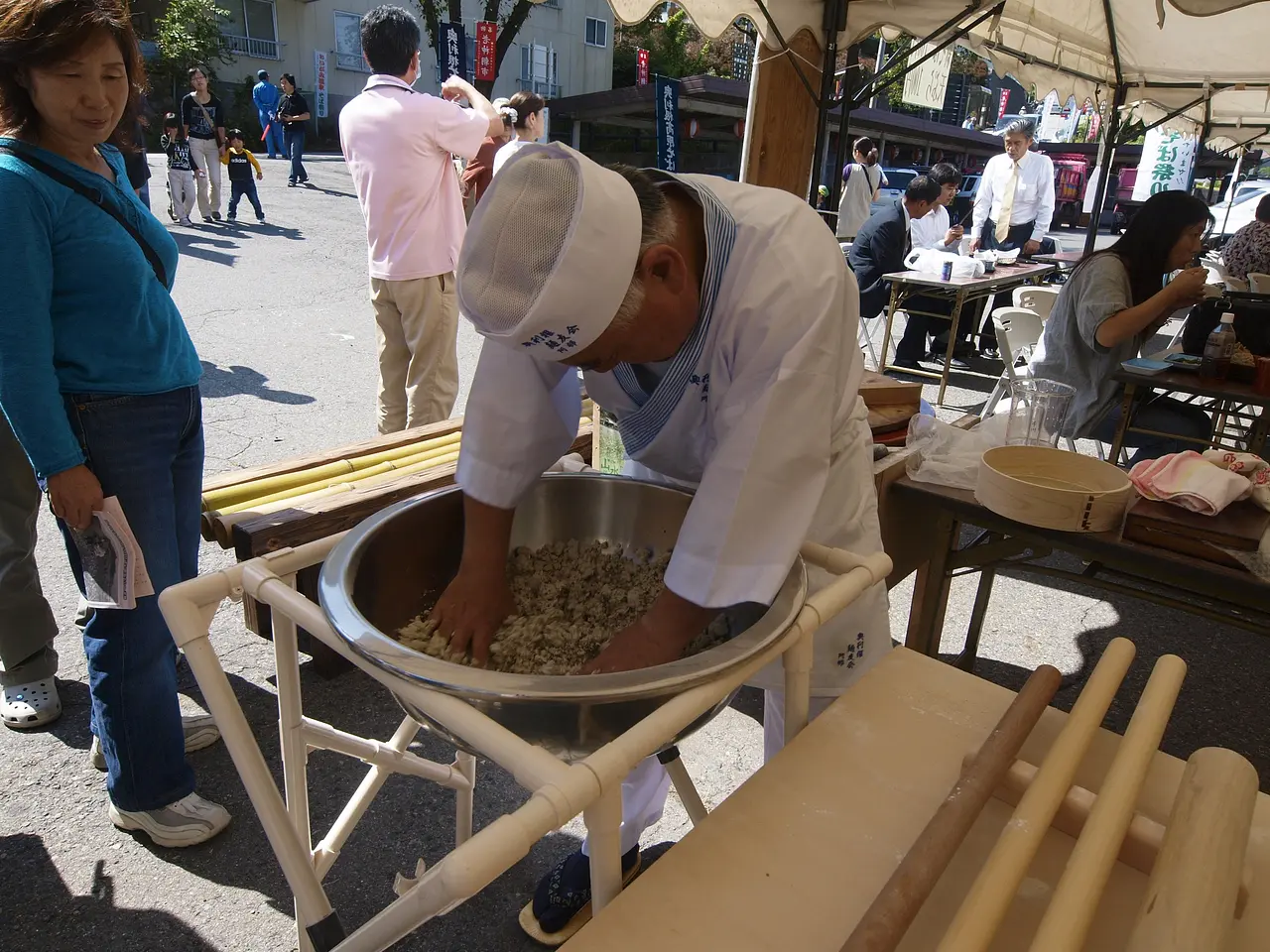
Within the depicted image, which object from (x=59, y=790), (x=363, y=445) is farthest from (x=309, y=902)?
(x=363, y=445)

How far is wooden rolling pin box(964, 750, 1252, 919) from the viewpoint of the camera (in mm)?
806

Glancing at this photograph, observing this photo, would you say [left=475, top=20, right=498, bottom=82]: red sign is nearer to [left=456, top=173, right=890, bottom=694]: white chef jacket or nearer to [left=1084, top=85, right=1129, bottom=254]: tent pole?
[left=1084, top=85, right=1129, bottom=254]: tent pole

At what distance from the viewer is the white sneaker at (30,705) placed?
2.19 metres

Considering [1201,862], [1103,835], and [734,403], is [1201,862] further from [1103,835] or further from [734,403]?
[734,403]

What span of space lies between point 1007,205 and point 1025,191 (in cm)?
23

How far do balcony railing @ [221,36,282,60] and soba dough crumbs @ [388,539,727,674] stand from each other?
1019 inches

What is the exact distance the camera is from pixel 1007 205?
26.0ft

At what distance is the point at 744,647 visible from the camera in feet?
2.69

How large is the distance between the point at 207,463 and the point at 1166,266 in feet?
14.0

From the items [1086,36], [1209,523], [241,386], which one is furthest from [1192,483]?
[1086,36]

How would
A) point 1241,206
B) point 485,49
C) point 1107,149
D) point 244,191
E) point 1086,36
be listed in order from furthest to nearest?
point 1241,206 → point 485,49 → point 244,191 → point 1107,149 → point 1086,36

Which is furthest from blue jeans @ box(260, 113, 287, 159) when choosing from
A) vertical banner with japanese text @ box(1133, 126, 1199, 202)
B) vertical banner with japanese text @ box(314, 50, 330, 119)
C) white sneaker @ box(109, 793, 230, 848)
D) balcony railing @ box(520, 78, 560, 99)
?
white sneaker @ box(109, 793, 230, 848)

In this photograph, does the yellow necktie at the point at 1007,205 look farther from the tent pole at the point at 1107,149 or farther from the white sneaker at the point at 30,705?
the white sneaker at the point at 30,705

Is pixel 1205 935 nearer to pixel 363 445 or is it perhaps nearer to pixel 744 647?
pixel 744 647
